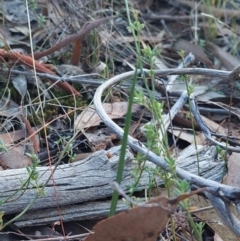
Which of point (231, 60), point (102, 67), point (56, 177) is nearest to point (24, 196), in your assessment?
point (56, 177)

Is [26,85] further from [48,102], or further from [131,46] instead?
[131,46]

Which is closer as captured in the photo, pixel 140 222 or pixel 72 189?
pixel 140 222

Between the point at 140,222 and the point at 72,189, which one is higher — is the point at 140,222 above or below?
above

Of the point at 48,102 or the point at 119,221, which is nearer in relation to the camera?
the point at 119,221

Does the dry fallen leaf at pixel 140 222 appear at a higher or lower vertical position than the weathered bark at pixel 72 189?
higher

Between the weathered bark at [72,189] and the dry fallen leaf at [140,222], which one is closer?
the dry fallen leaf at [140,222]
